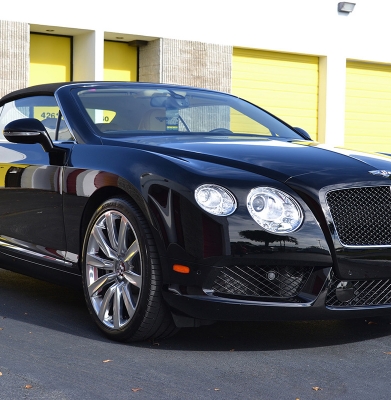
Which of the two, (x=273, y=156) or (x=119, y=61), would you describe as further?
(x=119, y=61)

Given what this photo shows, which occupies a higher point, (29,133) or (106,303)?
(29,133)

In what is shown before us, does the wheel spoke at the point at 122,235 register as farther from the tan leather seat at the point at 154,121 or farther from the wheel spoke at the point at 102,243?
the tan leather seat at the point at 154,121

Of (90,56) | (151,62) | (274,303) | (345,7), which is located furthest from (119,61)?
(274,303)

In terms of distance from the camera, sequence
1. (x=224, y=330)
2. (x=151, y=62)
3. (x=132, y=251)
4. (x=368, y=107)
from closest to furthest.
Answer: (x=132, y=251) → (x=224, y=330) → (x=151, y=62) → (x=368, y=107)

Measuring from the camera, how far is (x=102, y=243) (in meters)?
4.64

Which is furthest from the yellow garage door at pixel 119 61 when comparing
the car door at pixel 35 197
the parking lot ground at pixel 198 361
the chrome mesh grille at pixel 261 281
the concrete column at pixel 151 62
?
the chrome mesh grille at pixel 261 281

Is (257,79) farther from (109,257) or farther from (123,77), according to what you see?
(109,257)

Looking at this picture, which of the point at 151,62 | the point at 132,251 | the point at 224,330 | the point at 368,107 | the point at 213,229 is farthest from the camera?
the point at 368,107

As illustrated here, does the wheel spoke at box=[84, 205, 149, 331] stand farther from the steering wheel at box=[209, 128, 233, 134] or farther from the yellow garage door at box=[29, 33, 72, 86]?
the yellow garage door at box=[29, 33, 72, 86]

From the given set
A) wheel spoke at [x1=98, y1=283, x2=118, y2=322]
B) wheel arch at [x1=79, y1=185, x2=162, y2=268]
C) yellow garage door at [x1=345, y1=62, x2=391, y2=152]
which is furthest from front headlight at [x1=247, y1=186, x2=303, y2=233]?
yellow garage door at [x1=345, y1=62, x2=391, y2=152]

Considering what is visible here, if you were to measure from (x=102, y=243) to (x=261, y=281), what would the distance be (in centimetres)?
92

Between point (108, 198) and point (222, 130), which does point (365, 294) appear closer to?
point (108, 198)

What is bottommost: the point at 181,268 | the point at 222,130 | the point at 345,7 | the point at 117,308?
the point at 117,308

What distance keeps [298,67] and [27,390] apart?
586 inches
